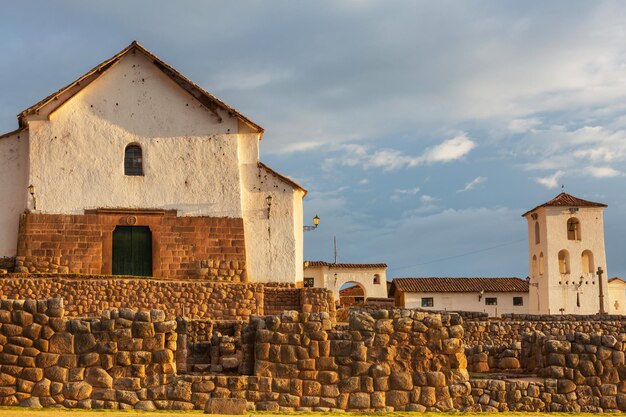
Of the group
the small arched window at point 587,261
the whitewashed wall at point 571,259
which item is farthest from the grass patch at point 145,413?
the small arched window at point 587,261

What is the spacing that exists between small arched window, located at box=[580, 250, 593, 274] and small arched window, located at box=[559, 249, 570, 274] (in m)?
1.04

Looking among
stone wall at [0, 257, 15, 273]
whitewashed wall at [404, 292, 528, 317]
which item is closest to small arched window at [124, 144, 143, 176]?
stone wall at [0, 257, 15, 273]

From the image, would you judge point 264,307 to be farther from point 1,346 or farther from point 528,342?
point 1,346

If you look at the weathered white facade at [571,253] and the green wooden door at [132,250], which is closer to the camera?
the green wooden door at [132,250]

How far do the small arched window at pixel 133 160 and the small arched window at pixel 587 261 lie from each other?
42862 millimetres

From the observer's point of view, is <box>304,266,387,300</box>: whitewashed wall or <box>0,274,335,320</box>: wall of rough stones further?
<box>304,266,387,300</box>: whitewashed wall

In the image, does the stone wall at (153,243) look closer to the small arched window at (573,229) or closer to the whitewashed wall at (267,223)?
the whitewashed wall at (267,223)

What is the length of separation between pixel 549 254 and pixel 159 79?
133ft

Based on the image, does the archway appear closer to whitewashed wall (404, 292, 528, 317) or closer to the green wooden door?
whitewashed wall (404, 292, 528, 317)

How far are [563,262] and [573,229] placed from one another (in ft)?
8.64

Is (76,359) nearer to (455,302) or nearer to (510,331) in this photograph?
(510,331)

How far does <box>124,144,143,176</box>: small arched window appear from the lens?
→ 26.9 meters

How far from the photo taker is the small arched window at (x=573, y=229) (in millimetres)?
61062

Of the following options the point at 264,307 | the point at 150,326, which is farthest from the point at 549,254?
the point at 150,326
